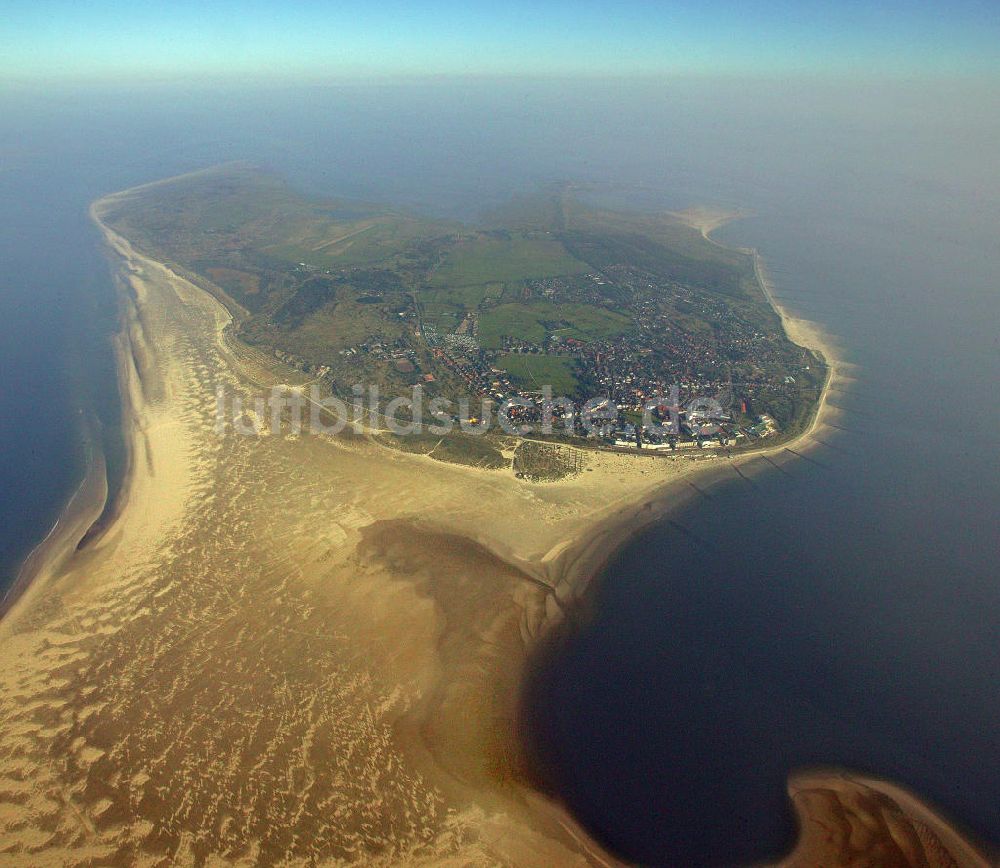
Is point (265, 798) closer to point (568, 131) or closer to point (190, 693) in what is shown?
point (190, 693)

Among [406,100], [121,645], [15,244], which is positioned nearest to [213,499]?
[121,645]

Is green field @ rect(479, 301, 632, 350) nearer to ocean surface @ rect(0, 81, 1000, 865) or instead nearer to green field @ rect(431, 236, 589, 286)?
green field @ rect(431, 236, 589, 286)

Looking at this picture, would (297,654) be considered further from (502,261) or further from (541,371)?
(502,261)

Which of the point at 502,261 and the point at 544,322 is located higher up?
the point at 502,261

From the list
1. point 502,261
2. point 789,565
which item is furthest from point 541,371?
point 502,261

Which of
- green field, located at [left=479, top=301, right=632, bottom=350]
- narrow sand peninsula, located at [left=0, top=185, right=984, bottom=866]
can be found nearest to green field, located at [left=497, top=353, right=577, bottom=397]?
green field, located at [left=479, top=301, right=632, bottom=350]
